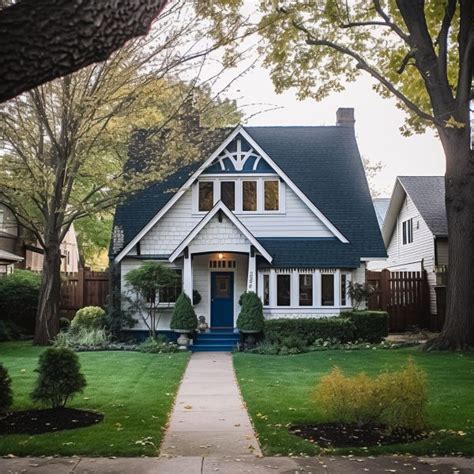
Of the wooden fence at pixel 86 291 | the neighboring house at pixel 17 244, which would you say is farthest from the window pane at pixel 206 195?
the neighboring house at pixel 17 244

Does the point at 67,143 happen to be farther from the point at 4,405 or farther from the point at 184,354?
the point at 4,405

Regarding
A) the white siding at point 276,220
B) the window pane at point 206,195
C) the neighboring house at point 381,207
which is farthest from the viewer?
the neighboring house at point 381,207

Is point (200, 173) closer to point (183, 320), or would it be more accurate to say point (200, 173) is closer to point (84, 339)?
point (183, 320)

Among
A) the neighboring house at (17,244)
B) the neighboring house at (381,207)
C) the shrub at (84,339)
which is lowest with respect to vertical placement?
the shrub at (84,339)

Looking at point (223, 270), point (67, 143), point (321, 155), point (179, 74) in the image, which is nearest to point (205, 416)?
point (179, 74)

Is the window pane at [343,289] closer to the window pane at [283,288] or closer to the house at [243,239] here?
the house at [243,239]

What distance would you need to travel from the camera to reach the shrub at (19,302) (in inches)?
880

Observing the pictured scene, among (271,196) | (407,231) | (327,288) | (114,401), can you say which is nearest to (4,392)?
(114,401)

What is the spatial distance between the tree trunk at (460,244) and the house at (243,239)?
4840mm

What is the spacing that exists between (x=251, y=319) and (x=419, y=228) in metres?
13.1

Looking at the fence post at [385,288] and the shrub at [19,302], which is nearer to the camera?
the shrub at [19,302]

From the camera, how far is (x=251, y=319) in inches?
756

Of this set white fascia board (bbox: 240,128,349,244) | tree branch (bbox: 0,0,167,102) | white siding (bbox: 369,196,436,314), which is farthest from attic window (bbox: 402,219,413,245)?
tree branch (bbox: 0,0,167,102)

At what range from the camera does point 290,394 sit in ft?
35.4
